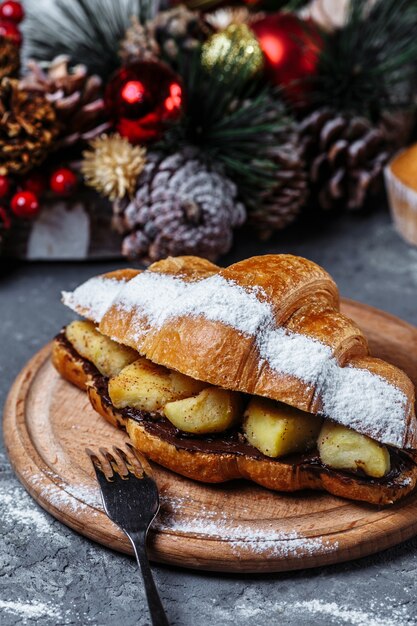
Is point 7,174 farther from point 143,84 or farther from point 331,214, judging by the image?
point 331,214

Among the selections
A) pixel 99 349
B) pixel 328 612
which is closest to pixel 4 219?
pixel 99 349

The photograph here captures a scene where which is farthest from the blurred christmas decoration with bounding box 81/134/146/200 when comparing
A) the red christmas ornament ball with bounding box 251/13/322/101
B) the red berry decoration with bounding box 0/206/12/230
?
the red christmas ornament ball with bounding box 251/13/322/101

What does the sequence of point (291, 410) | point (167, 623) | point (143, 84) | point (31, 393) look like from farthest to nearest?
1. point (143, 84)
2. point (31, 393)
3. point (291, 410)
4. point (167, 623)

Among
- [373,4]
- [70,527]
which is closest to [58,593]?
[70,527]

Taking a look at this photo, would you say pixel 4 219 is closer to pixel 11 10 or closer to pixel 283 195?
pixel 11 10

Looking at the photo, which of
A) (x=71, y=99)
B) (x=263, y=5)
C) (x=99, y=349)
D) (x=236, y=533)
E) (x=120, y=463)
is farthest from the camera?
(x=263, y=5)

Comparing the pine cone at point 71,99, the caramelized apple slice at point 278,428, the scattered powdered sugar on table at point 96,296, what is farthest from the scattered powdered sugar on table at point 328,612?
the pine cone at point 71,99
